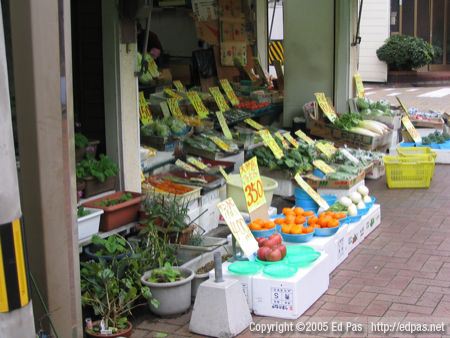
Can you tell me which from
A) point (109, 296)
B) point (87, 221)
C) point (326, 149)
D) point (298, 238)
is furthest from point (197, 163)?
point (109, 296)

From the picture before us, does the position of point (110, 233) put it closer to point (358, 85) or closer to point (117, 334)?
point (117, 334)

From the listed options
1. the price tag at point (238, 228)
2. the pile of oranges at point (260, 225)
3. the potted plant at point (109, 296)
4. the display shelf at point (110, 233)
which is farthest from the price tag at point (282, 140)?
the potted plant at point (109, 296)

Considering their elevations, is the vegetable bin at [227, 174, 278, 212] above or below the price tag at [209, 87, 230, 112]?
below

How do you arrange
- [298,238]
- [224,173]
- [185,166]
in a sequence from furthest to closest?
[185,166] → [224,173] → [298,238]

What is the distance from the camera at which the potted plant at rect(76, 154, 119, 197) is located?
6012mm

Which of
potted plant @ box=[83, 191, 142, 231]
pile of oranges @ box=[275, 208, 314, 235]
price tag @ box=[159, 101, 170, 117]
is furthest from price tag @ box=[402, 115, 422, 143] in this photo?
potted plant @ box=[83, 191, 142, 231]

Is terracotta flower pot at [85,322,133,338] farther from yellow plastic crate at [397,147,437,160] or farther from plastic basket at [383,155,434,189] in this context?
yellow plastic crate at [397,147,437,160]

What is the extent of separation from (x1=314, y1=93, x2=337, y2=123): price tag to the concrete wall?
54 cm

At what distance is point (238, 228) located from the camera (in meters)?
5.29

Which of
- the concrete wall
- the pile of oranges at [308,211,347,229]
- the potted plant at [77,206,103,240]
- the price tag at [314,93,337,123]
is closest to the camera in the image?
the potted plant at [77,206,103,240]

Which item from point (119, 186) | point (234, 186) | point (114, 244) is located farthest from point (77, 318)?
point (234, 186)

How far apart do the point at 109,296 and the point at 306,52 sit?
662 centimetres

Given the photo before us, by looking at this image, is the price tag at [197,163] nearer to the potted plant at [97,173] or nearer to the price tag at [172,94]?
the potted plant at [97,173]

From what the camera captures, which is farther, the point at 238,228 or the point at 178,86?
the point at 178,86
